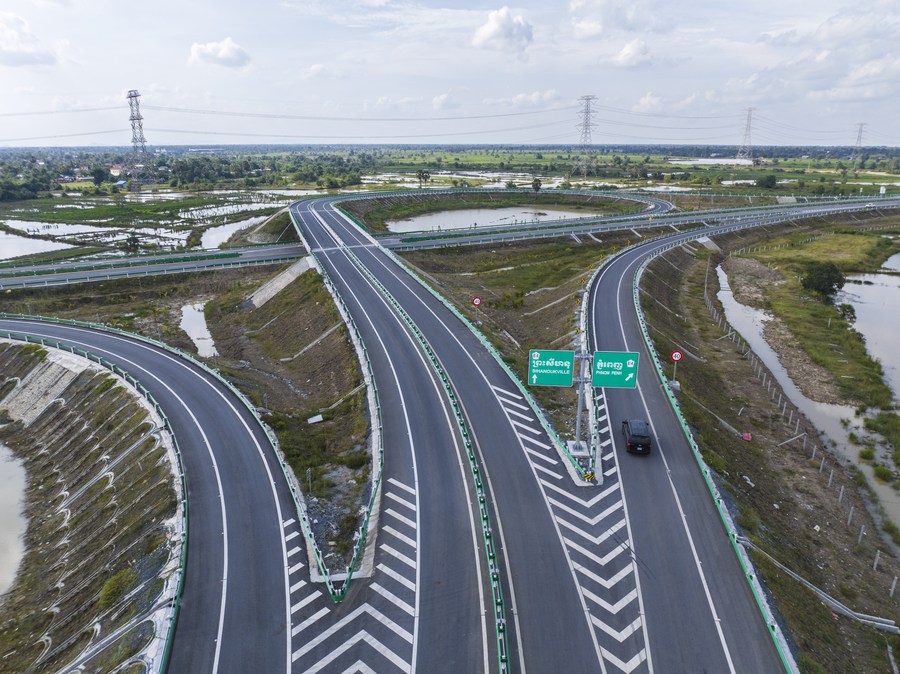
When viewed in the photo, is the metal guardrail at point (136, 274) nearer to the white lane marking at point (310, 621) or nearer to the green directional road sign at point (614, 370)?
the green directional road sign at point (614, 370)

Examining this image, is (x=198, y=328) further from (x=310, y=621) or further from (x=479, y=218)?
(x=479, y=218)

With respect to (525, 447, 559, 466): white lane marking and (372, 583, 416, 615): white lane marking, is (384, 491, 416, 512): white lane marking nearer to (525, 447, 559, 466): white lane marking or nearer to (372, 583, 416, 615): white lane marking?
(372, 583, 416, 615): white lane marking

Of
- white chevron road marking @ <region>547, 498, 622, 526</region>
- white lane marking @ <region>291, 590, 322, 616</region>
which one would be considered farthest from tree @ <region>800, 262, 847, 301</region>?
white lane marking @ <region>291, 590, 322, 616</region>

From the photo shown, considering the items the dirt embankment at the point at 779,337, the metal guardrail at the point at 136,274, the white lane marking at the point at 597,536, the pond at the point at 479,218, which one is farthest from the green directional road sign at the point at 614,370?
the pond at the point at 479,218

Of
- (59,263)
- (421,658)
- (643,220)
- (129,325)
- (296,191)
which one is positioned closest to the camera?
(421,658)

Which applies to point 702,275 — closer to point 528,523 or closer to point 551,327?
point 551,327

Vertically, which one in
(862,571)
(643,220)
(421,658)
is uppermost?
(643,220)

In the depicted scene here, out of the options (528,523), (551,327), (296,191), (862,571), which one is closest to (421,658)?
(528,523)
